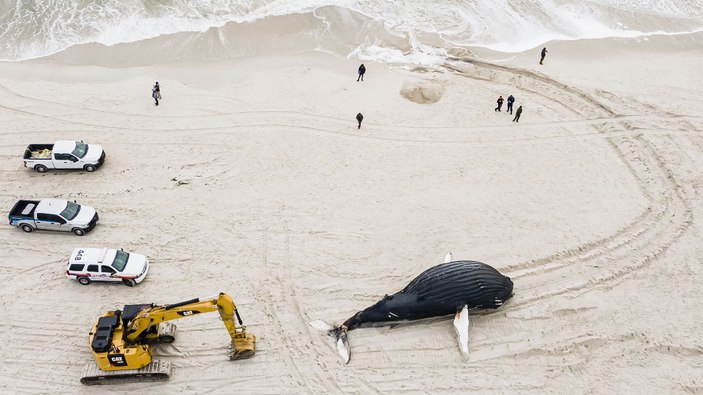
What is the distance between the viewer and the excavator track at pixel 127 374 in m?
13.6

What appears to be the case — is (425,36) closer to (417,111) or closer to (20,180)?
(417,111)

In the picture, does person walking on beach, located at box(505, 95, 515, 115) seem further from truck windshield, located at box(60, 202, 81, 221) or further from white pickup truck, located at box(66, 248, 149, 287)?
truck windshield, located at box(60, 202, 81, 221)

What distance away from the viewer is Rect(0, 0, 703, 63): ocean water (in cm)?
3028

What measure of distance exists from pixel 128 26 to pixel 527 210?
87.8 feet

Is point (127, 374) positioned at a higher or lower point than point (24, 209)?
lower

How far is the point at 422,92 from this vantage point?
26.4 meters

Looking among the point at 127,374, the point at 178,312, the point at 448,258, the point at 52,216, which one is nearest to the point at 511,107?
the point at 448,258

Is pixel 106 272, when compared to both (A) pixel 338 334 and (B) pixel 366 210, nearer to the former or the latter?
(A) pixel 338 334

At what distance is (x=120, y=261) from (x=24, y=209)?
4.89 meters

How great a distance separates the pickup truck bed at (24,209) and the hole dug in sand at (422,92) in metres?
17.9

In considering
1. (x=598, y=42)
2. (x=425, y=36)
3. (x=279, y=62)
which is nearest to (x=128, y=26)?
(x=279, y=62)

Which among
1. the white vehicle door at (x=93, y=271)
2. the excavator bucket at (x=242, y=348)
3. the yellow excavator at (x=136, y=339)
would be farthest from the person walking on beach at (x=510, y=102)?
the white vehicle door at (x=93, y=271)

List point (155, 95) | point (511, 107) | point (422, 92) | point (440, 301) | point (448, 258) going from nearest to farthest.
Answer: point (440, 301)
point (448, 258)
point (155, 95)
point (511, 107)
point (422, 92)

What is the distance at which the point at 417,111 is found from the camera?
25328 millimetres
